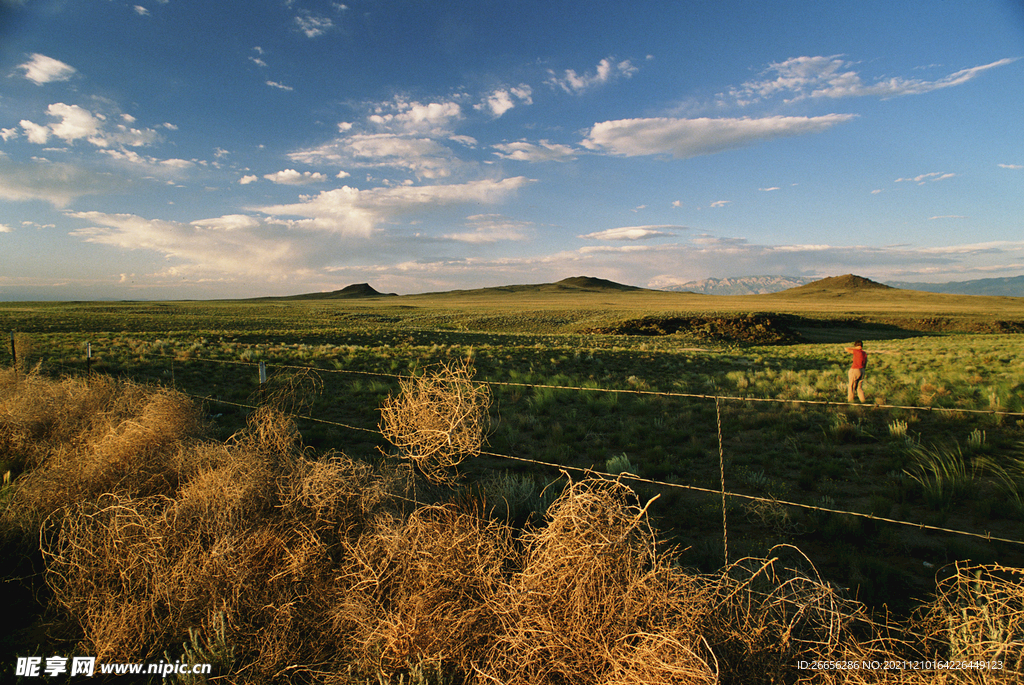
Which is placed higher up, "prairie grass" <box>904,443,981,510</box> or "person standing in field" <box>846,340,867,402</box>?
"person standing in field" <box>846,340,867,402</box>

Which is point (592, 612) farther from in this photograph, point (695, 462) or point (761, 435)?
point (761, 435)

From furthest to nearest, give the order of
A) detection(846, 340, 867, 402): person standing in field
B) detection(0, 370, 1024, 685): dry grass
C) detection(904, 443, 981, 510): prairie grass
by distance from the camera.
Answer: detection(846, 340, 867, 402): person standing in field → detection(904, 443, 981, 510): prairie grass → detection(0, 370, 1024, 685): dry grass

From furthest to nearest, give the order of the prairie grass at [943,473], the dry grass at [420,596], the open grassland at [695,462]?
the prairie grass at [943,473]
the open grassland at [695,462]
the dry grass at [420,596]

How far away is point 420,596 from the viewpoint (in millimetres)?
3443

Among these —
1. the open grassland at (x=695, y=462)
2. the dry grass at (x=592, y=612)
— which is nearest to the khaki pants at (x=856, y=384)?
the open grassland at (x=695, y=462)

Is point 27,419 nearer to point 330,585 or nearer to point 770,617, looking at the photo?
point 330,585

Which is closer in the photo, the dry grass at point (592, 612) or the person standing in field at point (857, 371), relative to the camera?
the dry grass at point (592, 612)

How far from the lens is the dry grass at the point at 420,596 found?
2.81 m

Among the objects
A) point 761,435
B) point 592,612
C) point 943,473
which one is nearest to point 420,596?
point 592,612

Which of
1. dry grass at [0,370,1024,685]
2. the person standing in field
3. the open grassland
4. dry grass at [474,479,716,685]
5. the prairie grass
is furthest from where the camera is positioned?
the person standing in field

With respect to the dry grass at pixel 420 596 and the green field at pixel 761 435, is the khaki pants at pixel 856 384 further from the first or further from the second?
the dry grass at pixel 420 596

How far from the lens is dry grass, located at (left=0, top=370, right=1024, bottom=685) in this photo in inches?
111

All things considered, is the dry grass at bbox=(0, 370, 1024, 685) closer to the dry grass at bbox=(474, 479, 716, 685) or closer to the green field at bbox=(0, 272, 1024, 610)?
the dry grass at bbox=(474, 479, 716, 685)

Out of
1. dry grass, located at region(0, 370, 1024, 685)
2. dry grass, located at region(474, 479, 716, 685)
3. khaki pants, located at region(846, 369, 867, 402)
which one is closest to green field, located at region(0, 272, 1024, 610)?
khaki pants, located at region(846, 369, 867, 402)
